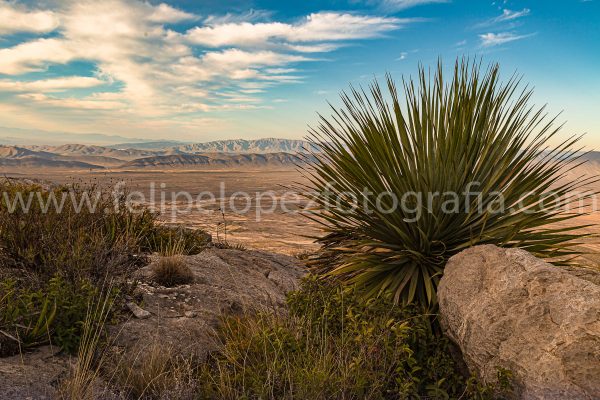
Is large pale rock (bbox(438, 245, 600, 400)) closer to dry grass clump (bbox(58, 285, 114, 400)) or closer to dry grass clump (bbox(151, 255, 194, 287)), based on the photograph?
dry grass clump (bbox(58, 285, 114, 400))

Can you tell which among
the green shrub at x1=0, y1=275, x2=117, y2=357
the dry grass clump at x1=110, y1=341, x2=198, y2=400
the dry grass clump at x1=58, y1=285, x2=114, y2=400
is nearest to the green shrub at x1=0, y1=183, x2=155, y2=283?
the green shrub at x1=0, y1=275, x2=117, y2=357

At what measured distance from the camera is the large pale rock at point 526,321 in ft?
7.82

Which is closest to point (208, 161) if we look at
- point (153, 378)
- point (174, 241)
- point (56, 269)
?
point (174, 241)

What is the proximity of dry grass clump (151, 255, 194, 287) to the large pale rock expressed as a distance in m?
2.93

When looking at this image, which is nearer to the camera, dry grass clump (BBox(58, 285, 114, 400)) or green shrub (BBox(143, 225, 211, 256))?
dry grass clump (BBox(58, 285, 114, 400))

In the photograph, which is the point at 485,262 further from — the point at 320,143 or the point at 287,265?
the point at 287,265

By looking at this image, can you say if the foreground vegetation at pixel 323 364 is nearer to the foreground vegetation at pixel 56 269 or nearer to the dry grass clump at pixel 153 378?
the dry grass clump at pixel 153 378

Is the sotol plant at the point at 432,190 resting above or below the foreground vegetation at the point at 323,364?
above

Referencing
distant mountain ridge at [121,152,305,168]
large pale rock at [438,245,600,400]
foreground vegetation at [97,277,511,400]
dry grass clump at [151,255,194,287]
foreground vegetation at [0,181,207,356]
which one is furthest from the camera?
distant mountain ridge at [121,152,305,168]

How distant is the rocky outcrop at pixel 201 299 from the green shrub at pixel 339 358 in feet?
1.22

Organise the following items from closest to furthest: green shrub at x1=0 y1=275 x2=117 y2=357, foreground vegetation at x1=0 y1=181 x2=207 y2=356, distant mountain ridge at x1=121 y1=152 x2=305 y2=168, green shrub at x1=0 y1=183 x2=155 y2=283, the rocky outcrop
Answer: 1. green shrub at x1=0 y1=275 x2=117 y2=357
2. foreground vegetation at x1=0 y1=181 x2=207 y2=356
3. the rocky outcrop
4. green shrub at x1=0 y1=183 x2=155 y2=283
5. distant mountain ridge at x1=121 y1=152 x2=305 y2=168

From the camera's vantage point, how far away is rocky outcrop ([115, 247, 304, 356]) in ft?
11.9

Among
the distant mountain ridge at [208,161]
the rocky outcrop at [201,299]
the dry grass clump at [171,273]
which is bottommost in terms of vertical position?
the rocky outcrop at [201,299]

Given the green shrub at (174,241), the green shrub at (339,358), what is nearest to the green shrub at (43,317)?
the green shrub at (339,358)
